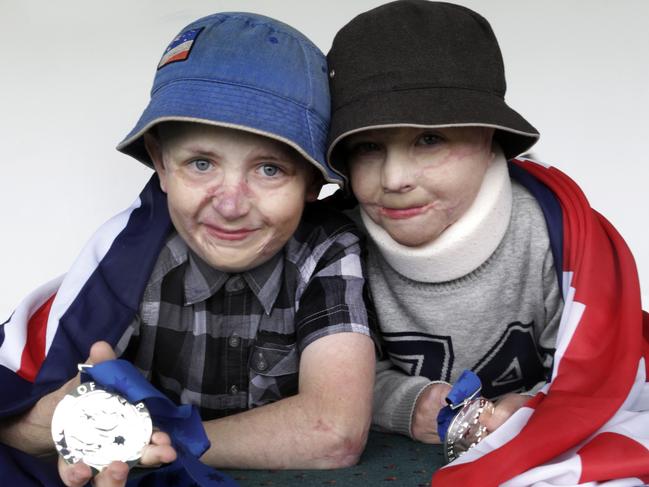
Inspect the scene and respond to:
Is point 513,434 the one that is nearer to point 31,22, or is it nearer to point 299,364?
point 299,364

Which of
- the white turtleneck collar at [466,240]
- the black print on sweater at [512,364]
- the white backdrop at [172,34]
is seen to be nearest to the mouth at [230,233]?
the white turtleneck collar at [466,240]

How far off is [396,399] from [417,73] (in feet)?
1.69

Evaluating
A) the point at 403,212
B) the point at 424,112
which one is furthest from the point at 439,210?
the point at 424,112

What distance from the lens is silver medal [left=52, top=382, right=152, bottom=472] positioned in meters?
1.28

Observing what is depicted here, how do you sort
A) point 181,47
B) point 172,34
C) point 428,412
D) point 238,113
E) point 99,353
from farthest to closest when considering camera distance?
point 172,34 < point 428,412 < point 181,47 < point 238,113 < point 99,353

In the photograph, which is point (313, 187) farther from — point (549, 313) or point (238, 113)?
point (549, 313)

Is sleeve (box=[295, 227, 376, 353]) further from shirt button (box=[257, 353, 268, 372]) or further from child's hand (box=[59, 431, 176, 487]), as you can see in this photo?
child's hand (box=[59, 431, 176, 487])

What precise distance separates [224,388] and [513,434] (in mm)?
456

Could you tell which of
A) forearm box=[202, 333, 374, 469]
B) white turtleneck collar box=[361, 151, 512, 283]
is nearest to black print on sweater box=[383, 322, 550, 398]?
white turtleneck collar box=[361, 151, 512, 283]

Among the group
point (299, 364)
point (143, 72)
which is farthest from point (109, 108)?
point (299, 364)

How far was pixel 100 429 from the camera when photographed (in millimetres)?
1288

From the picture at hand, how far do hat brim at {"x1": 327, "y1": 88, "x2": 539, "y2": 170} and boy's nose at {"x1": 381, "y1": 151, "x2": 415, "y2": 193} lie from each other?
8 centimetres

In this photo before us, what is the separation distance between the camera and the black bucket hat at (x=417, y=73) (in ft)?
5.09

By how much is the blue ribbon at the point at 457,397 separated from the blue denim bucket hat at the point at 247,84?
13.3 inches
